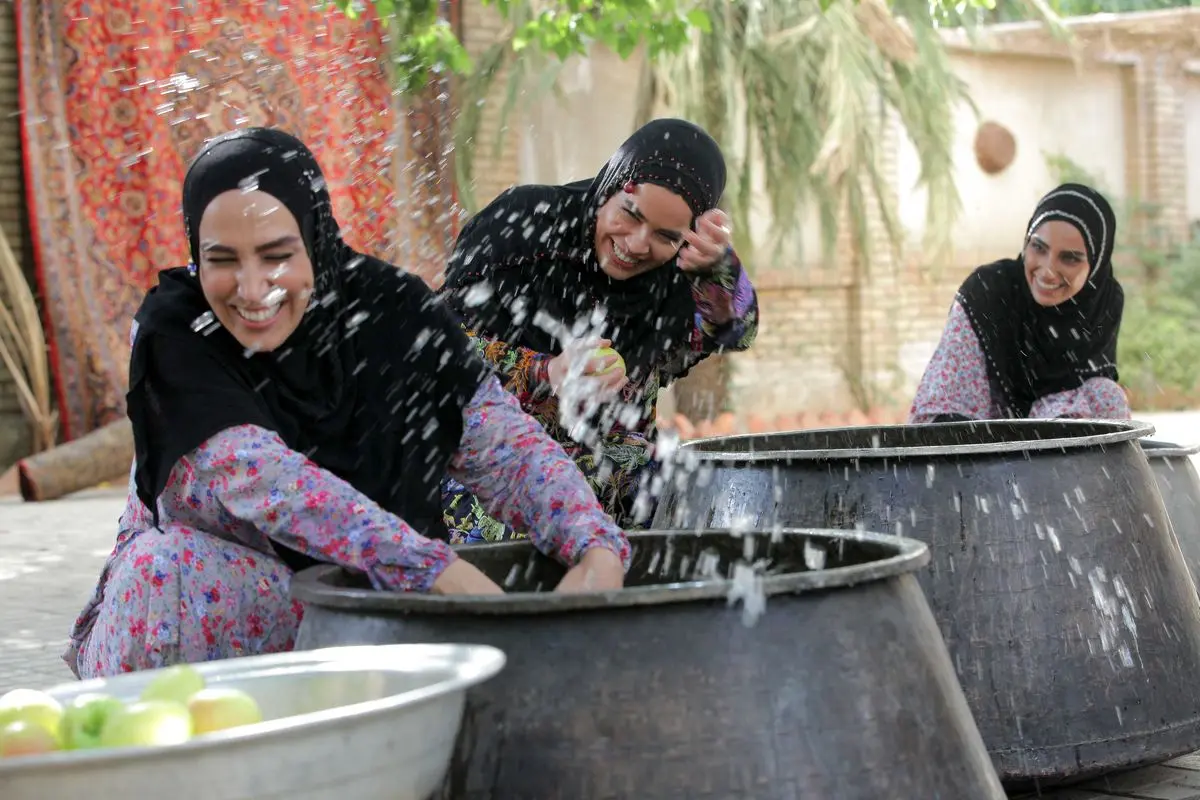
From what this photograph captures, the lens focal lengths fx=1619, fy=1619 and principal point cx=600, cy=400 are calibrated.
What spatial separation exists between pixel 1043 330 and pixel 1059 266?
218 mm

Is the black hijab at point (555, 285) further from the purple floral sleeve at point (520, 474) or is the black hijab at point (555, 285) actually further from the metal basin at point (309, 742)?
the metal basin at point (309, 742)

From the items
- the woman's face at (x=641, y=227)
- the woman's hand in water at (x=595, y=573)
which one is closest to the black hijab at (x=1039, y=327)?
the woman's face at (x=641, y=227)

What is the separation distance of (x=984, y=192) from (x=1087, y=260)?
965 centimetres

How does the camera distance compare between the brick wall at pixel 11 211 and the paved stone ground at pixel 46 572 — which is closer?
the paved stone ground at pixel 46 572

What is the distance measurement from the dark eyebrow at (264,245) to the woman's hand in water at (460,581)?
621mm

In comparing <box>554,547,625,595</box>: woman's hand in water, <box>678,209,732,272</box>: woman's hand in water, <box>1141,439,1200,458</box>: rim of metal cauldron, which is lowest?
<box>1141,439,1200,458</box>: rim of metal cauldron

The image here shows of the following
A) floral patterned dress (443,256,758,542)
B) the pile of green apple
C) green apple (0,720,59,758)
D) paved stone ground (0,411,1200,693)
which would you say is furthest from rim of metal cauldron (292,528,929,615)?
paved stone ground (0,411,1200,693)

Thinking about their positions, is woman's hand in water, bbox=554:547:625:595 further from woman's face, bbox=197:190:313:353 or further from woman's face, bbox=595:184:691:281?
woman's face, bbox=595:184:691:281

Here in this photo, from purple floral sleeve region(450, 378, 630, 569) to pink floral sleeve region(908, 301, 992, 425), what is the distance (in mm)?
2342

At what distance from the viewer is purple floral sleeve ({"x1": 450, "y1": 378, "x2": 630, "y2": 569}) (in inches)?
104

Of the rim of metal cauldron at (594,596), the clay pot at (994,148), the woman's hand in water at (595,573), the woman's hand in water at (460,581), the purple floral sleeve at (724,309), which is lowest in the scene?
the woman's hand in water at (595,573)

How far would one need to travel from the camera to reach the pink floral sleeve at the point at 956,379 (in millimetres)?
4973

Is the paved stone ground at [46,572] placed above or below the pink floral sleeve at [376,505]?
below

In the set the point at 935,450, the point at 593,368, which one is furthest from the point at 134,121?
the point at 935,450
